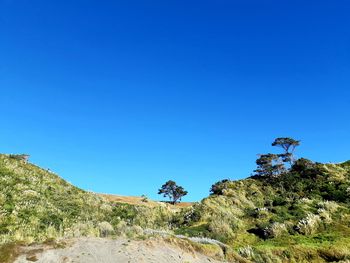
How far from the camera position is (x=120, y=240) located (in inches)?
668

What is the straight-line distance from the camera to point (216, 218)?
101ft

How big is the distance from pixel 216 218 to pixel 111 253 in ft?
53.8

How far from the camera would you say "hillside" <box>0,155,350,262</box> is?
20984 millimetres

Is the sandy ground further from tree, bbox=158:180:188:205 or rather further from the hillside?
tree, bbox=158:180:188:205

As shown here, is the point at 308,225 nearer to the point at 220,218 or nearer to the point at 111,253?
the point at 220,218

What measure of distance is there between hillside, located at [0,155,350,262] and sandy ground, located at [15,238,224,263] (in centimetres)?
82

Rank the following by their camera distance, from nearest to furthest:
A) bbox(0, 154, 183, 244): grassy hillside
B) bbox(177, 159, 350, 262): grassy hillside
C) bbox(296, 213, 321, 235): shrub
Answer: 1. bbox(0, 154, 183, 244): grassy hillside
2. bbox(177, 159, 350, 262): grassy hillside
3. bbox(296, 213, 321, 235): shrub

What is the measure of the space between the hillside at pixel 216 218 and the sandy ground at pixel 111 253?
0.82 metres

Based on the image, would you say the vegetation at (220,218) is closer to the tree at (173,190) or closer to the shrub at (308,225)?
the shrub at (308,225)

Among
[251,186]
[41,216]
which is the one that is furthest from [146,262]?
[251,186]

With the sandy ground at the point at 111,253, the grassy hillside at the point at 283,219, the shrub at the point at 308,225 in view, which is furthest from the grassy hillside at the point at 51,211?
the shrub at the point at 308,225

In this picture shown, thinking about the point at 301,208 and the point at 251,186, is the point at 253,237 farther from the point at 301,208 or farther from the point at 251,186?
the point at 251,186

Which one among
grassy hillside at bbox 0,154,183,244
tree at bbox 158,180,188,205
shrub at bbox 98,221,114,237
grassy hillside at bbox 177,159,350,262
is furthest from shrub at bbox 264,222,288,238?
tree at bbox 158,180,188,205

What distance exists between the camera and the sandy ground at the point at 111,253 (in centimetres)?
1426
